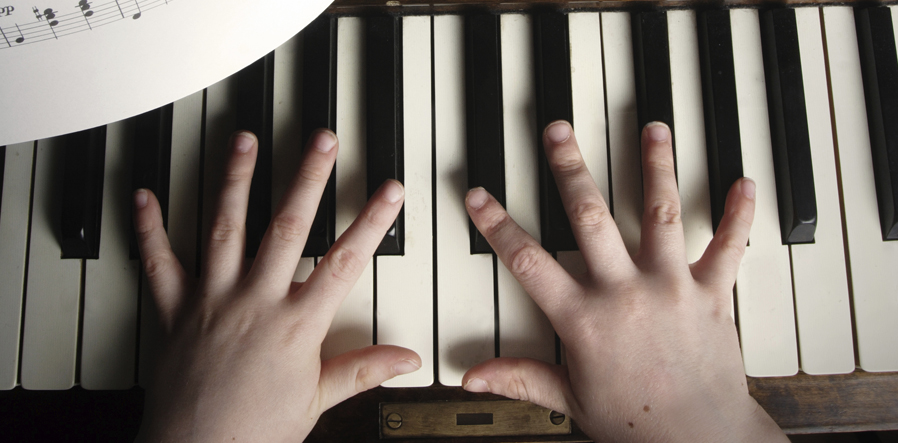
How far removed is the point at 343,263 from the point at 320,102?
0.94 feet

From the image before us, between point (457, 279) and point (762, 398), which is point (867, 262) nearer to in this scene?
point (762, 398)

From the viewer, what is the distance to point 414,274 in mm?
808

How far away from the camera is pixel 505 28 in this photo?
0.85 meters

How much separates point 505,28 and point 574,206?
35cm

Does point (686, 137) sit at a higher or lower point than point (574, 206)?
higher

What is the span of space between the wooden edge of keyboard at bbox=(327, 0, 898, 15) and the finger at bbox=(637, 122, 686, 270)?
0.23 metres

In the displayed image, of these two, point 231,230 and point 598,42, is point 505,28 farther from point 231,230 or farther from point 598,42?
point 231,230

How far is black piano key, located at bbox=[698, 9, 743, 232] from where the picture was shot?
809 millimetres

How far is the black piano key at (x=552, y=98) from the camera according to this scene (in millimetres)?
807

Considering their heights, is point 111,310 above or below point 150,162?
below

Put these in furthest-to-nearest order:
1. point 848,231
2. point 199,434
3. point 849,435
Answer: point 849,435, point 848,231, point 199,434

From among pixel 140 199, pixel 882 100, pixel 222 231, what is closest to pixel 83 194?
pixel 140 199

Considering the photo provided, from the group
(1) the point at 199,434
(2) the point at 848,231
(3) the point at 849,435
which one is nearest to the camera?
(1) the point at 199,434

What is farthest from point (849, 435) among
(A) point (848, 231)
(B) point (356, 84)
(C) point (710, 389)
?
(B) point (356, 84)
